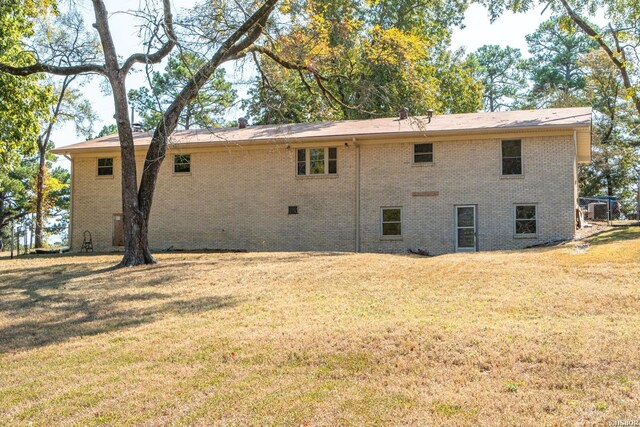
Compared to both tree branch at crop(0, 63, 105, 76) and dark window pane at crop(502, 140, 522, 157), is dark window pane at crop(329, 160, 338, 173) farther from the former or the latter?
tree branch at crop(0, 63, 105, 76)

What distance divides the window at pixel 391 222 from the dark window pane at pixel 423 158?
→ 1.89 m

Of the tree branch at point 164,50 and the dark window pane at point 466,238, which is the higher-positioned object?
the tree branch at point 164,50

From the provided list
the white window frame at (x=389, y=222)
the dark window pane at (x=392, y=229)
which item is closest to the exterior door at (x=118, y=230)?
the white window frame at (x=389, y=222)

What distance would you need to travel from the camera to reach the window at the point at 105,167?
86.0 feet

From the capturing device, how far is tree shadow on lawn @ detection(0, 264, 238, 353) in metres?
9.75

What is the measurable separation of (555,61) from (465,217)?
36523 millimetres

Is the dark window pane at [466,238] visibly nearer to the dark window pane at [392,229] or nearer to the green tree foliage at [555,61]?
the dark window pane at [392,229]

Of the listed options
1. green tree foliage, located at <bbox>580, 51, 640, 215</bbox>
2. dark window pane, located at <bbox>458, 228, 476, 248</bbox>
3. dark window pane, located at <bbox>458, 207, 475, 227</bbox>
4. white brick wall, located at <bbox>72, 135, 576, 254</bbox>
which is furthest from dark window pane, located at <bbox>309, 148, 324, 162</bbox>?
green tree foliage, located at <bbox>580, 51, 640, 215</bbox>

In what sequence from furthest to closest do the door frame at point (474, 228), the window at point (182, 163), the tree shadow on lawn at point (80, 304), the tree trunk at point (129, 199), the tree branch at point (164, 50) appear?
1. the window at point (182, 163)
2. the door frame at point (474, 228)
3. the tree trunk at point (129, 199)
4. the tree branch at point (164, 50)
5. the tree shadow on lawn at point (80, 304)

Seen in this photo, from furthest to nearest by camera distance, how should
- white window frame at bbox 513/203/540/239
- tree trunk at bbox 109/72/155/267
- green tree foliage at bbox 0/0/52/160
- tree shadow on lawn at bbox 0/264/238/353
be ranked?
white window frame at bbox 513/203/540/239 < green tree foliage at bbox 0/0/52/160 < tree trunk at bbox 109/72/155/267 < tree shadow on lawn at bbox 0/264/238/353

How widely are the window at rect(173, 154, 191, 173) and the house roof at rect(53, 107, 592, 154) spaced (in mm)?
640

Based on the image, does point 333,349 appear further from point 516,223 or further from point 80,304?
point 516,223

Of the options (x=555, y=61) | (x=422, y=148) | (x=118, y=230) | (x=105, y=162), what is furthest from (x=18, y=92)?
(x=555, y=61)

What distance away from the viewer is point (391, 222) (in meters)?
22.8
